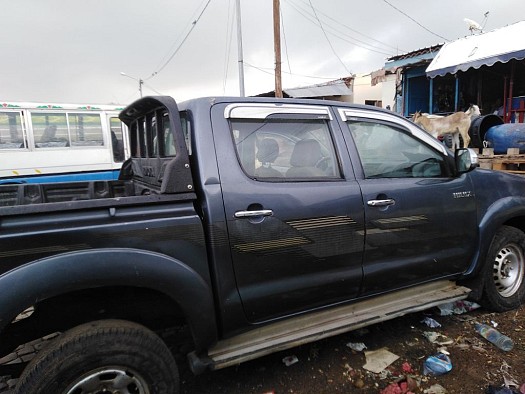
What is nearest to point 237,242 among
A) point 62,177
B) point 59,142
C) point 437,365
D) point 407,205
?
point 407,205

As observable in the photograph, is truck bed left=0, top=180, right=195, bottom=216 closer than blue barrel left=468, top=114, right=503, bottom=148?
Yes

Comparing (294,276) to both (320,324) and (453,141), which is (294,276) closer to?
(320,324)

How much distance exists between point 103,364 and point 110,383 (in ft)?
0.39

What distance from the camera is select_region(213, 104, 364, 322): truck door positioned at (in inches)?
86.5

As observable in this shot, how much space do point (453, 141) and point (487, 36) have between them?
4447 mm

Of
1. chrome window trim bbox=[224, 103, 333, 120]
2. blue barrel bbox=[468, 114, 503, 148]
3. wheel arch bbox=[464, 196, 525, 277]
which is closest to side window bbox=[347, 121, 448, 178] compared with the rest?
chrome window trim bbox=[224, 103, 333, 120]

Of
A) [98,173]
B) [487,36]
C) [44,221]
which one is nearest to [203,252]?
[44,221]

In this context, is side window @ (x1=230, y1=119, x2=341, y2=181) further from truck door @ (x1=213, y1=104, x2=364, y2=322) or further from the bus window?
the bus window

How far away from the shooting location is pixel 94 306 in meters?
2.03

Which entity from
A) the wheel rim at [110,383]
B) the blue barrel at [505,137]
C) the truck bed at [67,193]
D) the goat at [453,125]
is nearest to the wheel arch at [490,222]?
the truck bed at [67,193]

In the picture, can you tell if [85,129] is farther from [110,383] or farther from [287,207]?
[110,383]

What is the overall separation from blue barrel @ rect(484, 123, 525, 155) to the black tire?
29.8 feet

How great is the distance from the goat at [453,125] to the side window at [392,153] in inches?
318

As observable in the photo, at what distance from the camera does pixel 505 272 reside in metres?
3.42
